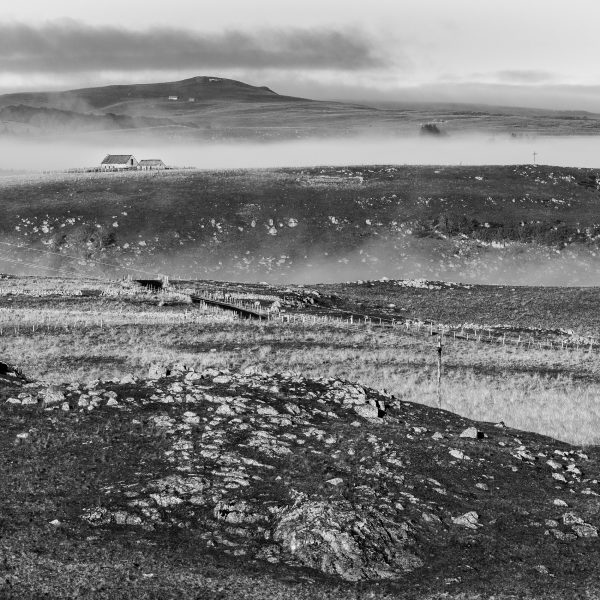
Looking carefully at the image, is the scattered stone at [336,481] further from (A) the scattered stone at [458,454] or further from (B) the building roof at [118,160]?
(B) the building roof at [118,160]

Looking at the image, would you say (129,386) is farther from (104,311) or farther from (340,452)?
(104,311)

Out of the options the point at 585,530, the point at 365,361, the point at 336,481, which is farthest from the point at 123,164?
the point at 585,530

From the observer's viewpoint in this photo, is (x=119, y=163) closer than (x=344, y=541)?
No

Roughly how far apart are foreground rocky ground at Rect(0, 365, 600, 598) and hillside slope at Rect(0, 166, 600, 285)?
65.9 meters

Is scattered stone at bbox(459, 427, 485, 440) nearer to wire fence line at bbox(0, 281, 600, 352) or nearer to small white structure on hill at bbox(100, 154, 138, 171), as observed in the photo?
wire fence line at bbox(0, 281, 600, 352)

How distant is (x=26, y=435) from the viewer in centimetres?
2483

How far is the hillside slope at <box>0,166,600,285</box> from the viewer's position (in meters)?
97.2

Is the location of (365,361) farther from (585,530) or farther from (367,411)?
(585,530)

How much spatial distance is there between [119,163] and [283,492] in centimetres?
12173

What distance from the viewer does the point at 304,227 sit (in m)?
105

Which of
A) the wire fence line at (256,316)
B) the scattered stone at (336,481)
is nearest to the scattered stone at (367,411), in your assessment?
the scattered stone at (336,481)

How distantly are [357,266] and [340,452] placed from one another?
73.6 m

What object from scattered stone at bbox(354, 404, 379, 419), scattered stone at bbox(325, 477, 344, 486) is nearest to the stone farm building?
scattered stone at bbox(354, 404, 379, 419)

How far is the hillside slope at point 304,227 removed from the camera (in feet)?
319
